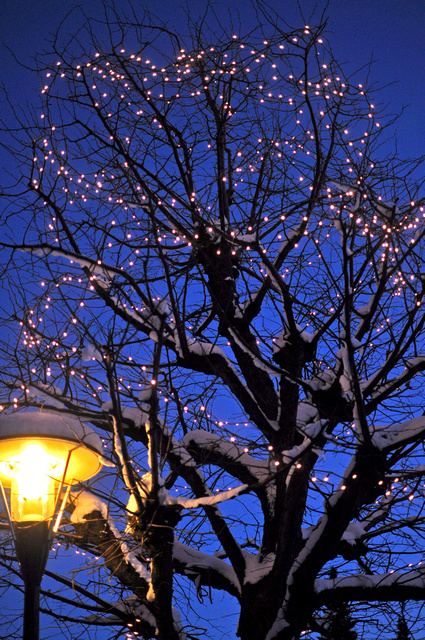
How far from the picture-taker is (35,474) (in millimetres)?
2775

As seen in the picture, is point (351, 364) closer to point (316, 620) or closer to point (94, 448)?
point (94, 448)

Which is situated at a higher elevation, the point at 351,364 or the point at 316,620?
the point at 351,364

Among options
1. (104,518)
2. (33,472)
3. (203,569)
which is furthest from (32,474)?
(203,569)

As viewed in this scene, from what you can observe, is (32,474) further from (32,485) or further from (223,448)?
(223,448)

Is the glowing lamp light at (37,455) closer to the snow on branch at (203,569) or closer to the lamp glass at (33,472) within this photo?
the lamp glass at (33,472)

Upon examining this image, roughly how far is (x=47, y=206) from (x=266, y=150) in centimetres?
225

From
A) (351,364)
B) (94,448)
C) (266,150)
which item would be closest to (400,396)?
(351,364)

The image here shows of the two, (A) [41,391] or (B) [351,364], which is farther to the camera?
(A) [41,391]

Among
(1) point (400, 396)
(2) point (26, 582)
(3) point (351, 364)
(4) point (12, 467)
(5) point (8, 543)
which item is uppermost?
(1) point (400, 396)

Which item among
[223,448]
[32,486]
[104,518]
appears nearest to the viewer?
[32,486]

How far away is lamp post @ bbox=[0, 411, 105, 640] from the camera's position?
2.60 m

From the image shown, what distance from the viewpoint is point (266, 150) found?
233 inches

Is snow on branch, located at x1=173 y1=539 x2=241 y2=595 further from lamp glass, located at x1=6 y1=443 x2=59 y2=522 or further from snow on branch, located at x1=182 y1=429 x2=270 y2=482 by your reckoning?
lamp glass, located at x1=6 y1=443 x2=59 y2=522

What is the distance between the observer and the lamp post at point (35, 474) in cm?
260
